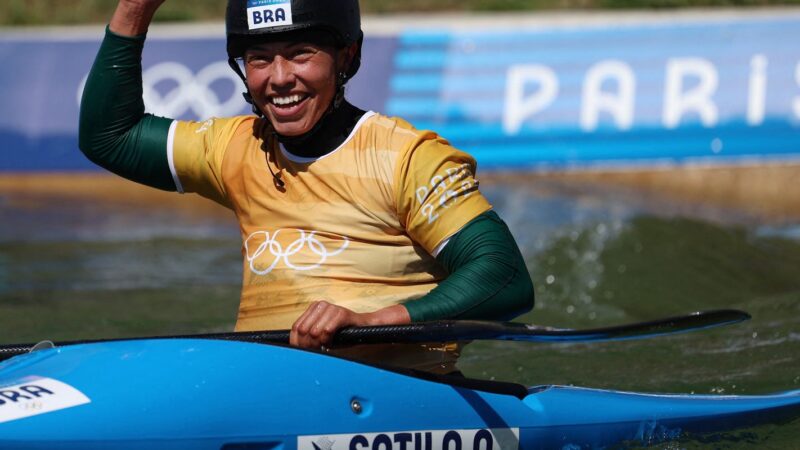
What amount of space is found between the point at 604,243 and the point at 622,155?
2.43 metres

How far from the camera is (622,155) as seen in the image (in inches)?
469

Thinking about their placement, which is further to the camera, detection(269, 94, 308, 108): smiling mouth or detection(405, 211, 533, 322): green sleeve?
detection(269, 94, 308, 108): smiling mouth

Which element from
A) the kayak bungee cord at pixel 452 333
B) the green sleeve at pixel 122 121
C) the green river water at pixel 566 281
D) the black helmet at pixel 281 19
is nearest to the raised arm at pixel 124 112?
the green sleeve at pixel 122 121

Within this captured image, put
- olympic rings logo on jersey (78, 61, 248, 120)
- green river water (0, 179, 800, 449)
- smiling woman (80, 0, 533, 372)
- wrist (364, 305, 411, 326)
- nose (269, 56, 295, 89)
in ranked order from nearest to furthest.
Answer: wrist (364, 305, 411, 326)
smiling woman (80, 0, 533, 372)
nose (269, 56, 295, 89)
green river water (0, 179, 800, 449)
olympic rings logo on jersey (78, 61, 248, 120)

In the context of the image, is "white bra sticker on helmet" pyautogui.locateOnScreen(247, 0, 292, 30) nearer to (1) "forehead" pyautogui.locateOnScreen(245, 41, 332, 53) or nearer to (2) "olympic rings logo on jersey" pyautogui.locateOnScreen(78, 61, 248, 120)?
(1) "forehead" pyautogui.locateOnScreen(245, 41, 332, 53)

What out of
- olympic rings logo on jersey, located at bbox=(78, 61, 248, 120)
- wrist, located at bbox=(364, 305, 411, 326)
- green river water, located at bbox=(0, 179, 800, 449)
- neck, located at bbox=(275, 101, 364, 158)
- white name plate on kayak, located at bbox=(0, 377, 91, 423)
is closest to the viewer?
white name plate on kayak, located at bbox=(0, 377, 91, 423)

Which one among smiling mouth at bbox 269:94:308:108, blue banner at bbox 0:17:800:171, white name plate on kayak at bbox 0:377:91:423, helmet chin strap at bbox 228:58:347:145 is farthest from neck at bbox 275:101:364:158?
blue banner at bbox 0:17:800:171

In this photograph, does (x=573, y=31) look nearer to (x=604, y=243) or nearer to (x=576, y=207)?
(x=576, y=207)

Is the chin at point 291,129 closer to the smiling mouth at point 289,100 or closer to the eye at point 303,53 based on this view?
the smiling mouth at point 289,100

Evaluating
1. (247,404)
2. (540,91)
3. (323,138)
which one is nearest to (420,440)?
→ (247,404)

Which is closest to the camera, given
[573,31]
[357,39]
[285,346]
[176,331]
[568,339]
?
[285,346]

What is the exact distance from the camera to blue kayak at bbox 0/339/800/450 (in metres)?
3.82

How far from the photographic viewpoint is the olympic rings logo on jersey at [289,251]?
182 inches

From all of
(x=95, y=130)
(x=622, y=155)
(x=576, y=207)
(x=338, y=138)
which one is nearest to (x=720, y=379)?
(x=338, y=138)
